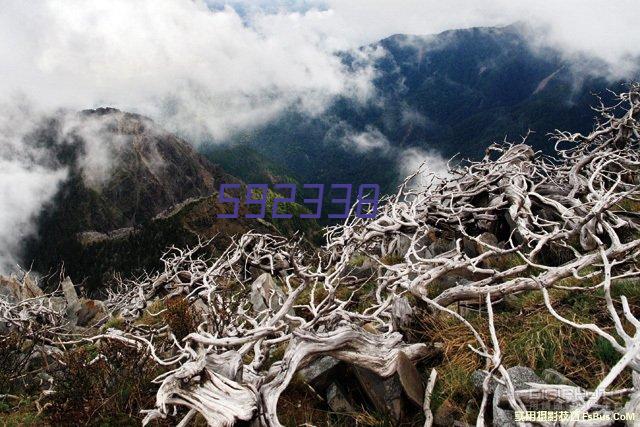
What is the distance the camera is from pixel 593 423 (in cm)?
302

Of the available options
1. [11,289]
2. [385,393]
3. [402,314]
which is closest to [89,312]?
[11,289]

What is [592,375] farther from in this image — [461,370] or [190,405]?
[190,405]

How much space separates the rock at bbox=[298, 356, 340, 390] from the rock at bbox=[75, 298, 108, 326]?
12.9 m

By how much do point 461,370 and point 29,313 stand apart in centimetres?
1193

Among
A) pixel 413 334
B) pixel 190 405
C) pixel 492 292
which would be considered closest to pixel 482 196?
pixel 492 292

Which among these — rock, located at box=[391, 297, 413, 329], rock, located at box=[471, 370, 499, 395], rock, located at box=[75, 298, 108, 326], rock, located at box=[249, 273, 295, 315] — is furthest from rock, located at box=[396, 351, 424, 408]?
rock, located at box=[75, 298, 108, 326]

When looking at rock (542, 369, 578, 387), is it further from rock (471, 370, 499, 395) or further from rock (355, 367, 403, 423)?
rock (355, 367, 403, 423)

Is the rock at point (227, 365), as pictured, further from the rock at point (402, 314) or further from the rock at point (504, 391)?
the rock at point (504, 391)

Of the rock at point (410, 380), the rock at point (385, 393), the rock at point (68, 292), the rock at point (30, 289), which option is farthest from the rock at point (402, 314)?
the rock at point (30, 289)

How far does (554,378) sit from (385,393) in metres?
1.64

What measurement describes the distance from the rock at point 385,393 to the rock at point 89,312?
44.7 feet

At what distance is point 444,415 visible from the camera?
429 centimetres

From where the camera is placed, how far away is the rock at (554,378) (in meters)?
4.07

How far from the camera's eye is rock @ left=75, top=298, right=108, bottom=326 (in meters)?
15.4
